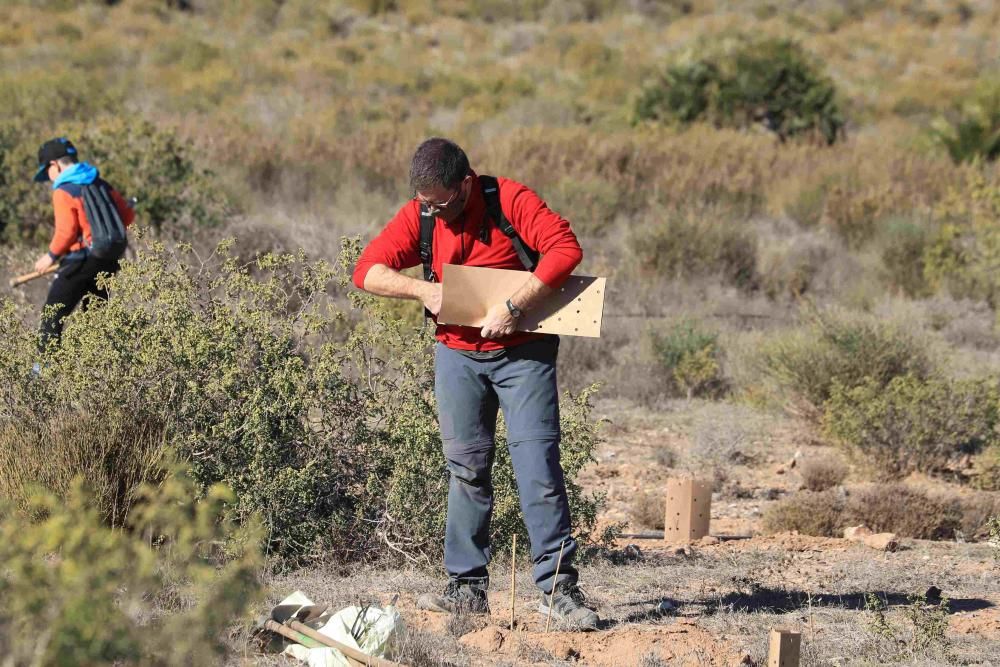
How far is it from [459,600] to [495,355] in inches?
39.1

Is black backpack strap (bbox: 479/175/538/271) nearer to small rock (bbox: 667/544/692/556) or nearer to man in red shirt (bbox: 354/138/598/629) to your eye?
man in red shirt (bbox: 354/138/598/629)

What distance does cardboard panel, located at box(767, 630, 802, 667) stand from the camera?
4660 millimetres

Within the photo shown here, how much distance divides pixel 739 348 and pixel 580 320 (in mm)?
7736

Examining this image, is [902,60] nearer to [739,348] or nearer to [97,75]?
[97,75]

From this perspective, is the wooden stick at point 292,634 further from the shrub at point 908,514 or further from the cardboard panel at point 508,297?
the shrub at point 908,514

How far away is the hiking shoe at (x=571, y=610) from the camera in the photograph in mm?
5305

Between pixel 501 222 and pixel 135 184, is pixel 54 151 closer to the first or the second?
pixel 501 222

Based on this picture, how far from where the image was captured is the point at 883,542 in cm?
768

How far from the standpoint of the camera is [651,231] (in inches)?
623

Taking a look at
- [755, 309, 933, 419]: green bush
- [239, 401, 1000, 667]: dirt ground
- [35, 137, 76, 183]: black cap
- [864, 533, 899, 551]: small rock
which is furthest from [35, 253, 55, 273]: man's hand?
[755, 309, 933, 419]: green bush

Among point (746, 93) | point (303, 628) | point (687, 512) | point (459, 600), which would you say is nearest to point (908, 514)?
point (687, 512)

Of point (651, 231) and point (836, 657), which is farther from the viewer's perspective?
point (651, 231)

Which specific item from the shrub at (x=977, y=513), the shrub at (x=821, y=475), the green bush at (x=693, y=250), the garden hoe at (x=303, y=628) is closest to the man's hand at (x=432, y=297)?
the garden hoe at (x=303, y=628)

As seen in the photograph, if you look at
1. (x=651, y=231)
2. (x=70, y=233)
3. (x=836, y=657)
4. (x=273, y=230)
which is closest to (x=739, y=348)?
(x=651, y=231)
